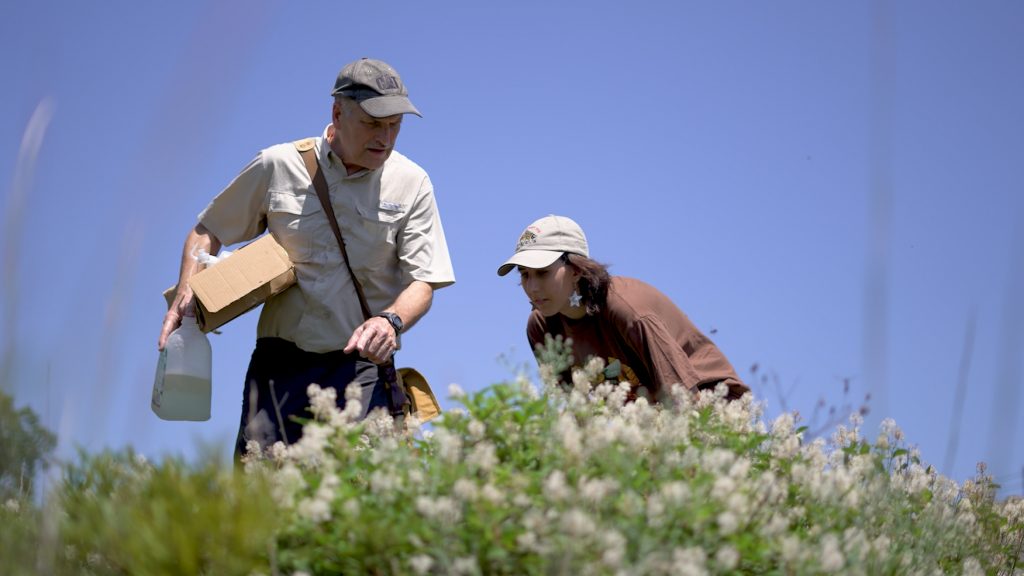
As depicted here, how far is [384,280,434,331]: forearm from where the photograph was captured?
16.4 ft

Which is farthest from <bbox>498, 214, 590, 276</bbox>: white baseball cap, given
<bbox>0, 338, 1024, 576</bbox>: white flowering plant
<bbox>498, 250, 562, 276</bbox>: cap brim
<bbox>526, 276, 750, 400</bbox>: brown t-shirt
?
<bbox>0, 338, 1024, 576</bbox>: white flowering plant

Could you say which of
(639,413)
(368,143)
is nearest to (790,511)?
(639,413)

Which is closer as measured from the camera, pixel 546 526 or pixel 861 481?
pixel 546 526

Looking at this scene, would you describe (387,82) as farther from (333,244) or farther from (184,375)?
(184,375)

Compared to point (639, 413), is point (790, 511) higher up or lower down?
lower down

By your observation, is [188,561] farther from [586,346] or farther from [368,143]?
[586,346]

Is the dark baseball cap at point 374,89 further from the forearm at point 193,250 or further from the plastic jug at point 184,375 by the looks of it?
the plastic jug at point 184,375

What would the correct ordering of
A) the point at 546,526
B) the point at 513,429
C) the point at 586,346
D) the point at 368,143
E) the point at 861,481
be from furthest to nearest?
the point at 586,346 < the point at 368,143 < the point at 861,481 < the point at 513,429 < the point at 546,526

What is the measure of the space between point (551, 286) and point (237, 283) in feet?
5.53

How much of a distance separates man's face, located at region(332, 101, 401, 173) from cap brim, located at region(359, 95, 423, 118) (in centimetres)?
5

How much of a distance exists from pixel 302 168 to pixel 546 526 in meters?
3.08

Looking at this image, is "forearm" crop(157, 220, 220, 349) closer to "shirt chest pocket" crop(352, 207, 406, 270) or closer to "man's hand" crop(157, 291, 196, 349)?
"man's hand" crop(157, 291, 196, 349)

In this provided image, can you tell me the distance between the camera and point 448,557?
9.04 ft

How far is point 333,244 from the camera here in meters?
5.18
